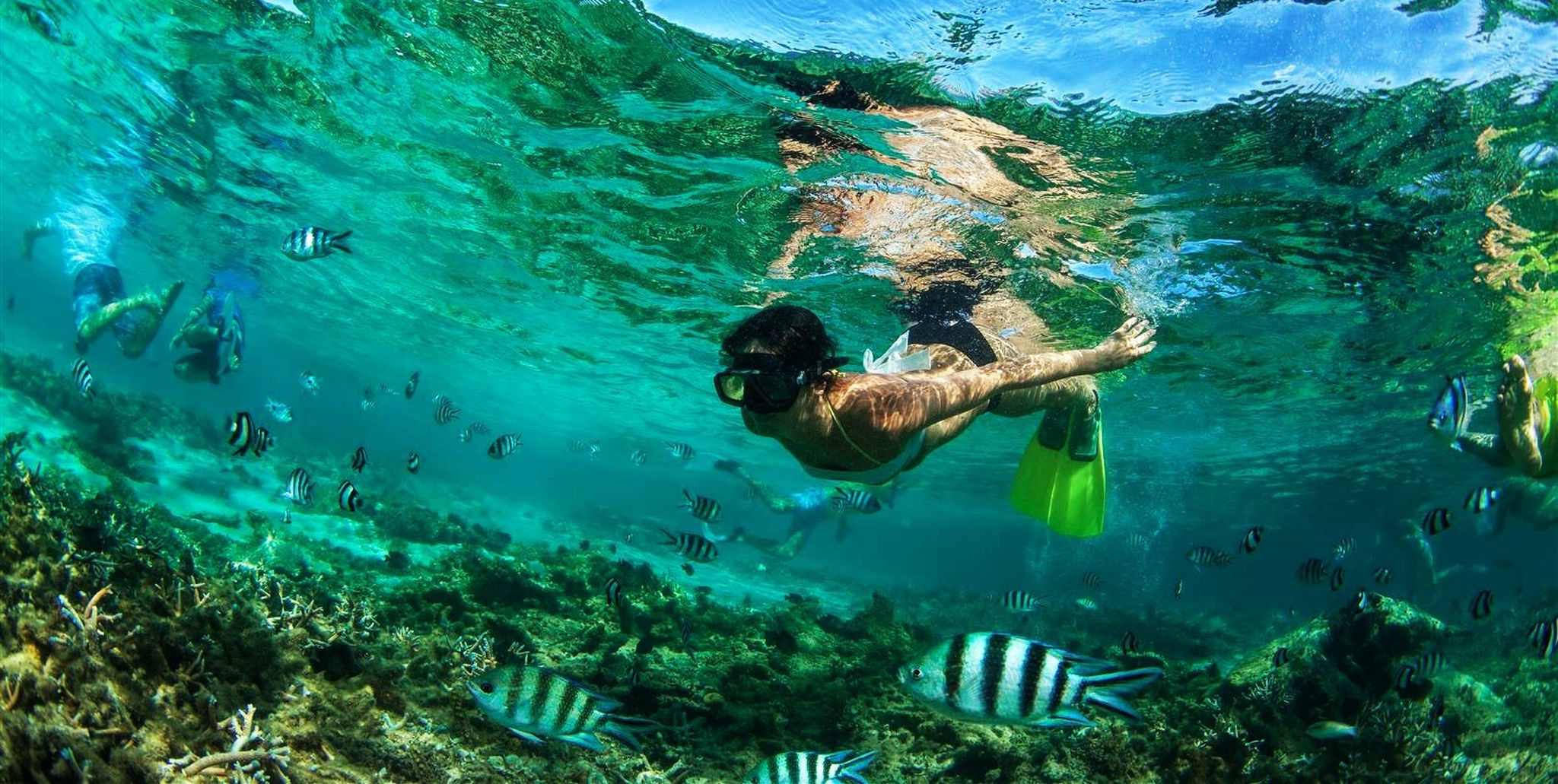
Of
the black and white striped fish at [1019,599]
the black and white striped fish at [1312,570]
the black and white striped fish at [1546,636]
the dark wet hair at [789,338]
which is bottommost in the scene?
the black and white striped fish at [1019,599]

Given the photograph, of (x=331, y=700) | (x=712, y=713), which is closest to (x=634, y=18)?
(x=331, y=700)

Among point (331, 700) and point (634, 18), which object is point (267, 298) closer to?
point (634, 18)

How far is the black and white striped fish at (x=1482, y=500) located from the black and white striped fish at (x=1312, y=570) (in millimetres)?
2127

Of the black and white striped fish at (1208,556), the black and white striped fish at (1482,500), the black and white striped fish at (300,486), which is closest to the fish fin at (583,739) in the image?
the black and white striped fish at (300,486)

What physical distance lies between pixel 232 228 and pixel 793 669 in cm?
2707

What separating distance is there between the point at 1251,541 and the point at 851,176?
8.31 metres

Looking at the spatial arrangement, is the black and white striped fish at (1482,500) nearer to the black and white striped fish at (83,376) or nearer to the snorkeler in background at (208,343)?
the snorkeler in background at (208,343)

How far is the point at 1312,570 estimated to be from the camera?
10.2m

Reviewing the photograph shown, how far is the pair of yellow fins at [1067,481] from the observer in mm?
7176

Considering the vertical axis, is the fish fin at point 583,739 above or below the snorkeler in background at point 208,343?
above

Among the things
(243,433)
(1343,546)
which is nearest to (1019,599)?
(1343,546)

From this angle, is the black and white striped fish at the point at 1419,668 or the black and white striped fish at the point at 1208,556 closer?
the black and white striped fish at the point at 1419,668

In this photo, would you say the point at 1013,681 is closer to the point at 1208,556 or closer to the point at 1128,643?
the point at 1128,643

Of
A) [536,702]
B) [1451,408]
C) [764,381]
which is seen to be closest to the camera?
[764,381]
